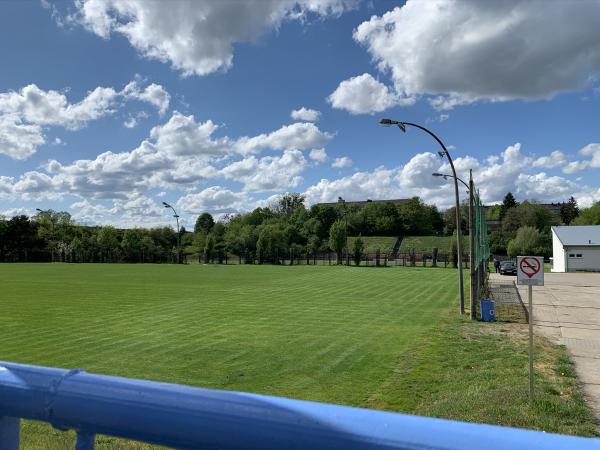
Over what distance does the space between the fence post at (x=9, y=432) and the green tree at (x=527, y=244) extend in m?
87.9

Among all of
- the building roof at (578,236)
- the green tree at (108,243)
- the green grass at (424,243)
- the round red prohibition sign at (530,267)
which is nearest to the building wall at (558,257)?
the building roof at (578,236)

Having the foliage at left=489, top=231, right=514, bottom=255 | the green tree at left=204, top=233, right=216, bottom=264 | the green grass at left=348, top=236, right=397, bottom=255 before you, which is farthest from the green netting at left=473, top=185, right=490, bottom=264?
the green grass at left=348, top=236, right=397, bottom=255

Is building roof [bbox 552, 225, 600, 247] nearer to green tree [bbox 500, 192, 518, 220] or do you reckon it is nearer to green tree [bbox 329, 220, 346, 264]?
green tree [bbox 329, 220, 346, 264]

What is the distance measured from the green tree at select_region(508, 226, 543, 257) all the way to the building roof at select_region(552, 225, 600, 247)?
11.8 m

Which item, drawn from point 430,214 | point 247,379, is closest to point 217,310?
point 247,379

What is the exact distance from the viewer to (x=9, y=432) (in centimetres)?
166

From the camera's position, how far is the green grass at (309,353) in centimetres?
805

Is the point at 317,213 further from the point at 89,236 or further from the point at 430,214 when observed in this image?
the point at 89,236

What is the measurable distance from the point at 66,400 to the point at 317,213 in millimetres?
133912

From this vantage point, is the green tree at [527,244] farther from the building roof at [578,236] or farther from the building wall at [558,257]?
the building roof at [578,236]

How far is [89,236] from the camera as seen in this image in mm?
111125

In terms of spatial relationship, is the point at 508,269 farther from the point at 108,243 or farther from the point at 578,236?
the point at 108,243

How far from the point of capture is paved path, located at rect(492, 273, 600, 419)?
973cm

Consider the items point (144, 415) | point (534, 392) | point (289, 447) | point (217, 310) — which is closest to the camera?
point (289, 447)
